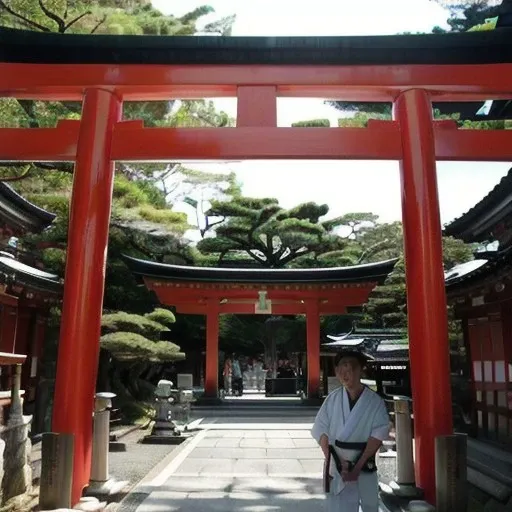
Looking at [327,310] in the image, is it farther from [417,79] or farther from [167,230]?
[417,79]

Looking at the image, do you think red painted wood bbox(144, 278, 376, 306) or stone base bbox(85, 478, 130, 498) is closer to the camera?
stone base bbox(85, 478, 130, 498)

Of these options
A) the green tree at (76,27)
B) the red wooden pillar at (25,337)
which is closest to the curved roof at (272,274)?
the green tree at (76,27)

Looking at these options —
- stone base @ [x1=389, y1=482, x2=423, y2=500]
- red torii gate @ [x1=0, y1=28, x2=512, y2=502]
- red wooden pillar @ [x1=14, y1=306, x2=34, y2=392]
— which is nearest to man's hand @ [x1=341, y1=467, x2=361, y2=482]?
stone base @ [x1=389, y1=482, x2=423, y2=500]

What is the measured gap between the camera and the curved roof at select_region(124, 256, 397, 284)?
17.0 m

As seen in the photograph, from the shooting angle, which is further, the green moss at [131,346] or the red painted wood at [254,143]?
the green moss at [131,346]

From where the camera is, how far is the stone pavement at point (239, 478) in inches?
222

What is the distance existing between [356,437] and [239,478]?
3989 mm

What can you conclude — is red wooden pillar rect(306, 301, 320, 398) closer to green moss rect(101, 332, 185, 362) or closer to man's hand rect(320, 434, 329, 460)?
green moss rect(101, 332, 185, 362)

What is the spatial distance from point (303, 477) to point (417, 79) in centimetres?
518

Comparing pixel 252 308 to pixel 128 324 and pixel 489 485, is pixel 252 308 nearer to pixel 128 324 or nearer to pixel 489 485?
pixel 128 324

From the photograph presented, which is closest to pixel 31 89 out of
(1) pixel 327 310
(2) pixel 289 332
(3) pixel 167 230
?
(3) pixel 167 230

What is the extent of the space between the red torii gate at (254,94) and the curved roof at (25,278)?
8.27 ft

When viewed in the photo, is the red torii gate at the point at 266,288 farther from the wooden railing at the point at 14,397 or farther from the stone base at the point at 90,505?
the stone base at the point at 90,505

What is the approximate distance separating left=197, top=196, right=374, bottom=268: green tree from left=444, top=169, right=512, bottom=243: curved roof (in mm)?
18406
